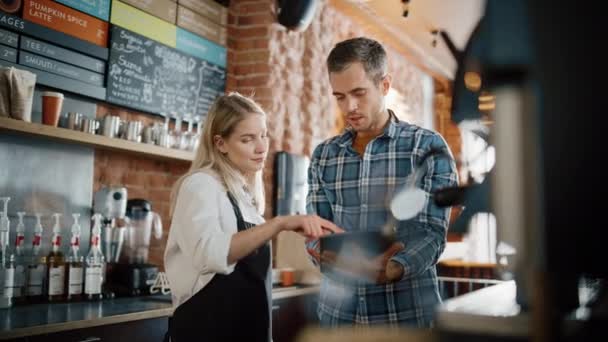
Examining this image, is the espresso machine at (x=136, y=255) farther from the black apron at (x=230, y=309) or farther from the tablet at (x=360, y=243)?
the tablet at (x=360, y=243)

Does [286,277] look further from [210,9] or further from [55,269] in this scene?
[210,9]

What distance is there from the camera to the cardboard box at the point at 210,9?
3.30 metres

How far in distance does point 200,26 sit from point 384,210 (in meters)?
2.24

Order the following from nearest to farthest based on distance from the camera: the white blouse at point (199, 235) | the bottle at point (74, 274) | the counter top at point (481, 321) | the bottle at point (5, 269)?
the counter top at point (481, 321) < the white blouse at point (199, 235) < the bottle at point (5, 269) < the bottle at point (74, 274)

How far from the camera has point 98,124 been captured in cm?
260

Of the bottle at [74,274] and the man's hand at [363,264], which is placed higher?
the man's hand at [363,264]

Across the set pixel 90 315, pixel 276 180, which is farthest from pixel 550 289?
pixel 276 180

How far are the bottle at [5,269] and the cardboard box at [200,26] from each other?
147 cm

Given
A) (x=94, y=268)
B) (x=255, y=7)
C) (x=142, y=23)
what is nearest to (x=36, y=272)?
(x=94, y=268)

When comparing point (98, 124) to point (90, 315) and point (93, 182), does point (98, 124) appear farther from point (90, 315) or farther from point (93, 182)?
point (90, 315)

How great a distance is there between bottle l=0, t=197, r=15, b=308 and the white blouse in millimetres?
995

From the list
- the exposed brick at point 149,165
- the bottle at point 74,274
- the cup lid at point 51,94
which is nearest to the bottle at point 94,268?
the bottle at point 74,274

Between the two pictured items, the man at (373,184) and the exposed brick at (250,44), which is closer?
the man at (373,184)

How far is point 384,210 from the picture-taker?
155 cm
